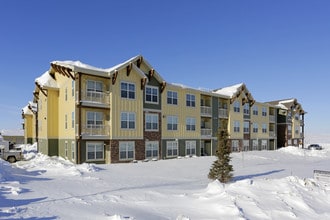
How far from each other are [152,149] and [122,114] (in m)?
5.65

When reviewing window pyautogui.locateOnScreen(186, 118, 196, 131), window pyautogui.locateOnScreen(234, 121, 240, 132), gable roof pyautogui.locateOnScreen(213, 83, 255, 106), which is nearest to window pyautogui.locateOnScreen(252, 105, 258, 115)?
gable roof pyautogui.locateOnScreen(213, 83, 255, 106)

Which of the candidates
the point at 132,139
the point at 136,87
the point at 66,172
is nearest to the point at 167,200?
the point at 66,172

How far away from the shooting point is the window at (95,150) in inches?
926

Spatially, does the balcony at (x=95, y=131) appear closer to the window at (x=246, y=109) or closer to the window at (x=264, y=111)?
the window at (x=246, y=109)

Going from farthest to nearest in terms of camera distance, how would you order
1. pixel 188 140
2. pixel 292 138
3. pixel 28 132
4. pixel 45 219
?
pixel 292 138
pixel 28 132
pixel 188 140
pixel 45 219

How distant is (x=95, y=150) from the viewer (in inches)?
944

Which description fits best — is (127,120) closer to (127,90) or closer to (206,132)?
(127,90)

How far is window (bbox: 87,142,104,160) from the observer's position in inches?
926

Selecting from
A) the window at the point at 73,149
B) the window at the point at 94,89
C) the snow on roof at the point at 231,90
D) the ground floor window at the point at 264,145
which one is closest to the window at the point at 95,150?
the window at the point at 73,149

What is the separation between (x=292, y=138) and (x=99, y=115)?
43.4 metres

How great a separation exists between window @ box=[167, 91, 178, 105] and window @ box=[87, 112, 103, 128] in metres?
8.92

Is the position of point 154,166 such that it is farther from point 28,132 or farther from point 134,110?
point 28,132

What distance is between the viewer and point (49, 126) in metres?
27.5

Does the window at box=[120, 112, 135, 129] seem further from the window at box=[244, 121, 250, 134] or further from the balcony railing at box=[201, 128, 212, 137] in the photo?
the window at box=[244, 121, 250, 134]
